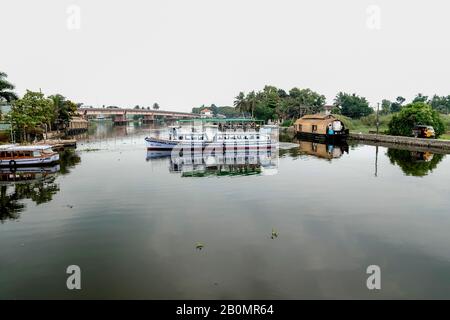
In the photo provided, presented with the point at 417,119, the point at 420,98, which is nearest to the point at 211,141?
the point at 417,119

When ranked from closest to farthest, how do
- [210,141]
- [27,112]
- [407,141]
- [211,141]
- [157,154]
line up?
[157,154]
[210,141]
[211,141]
[27,112]
[407,141]

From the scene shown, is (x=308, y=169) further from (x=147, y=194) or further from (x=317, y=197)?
(x=147, y=194)

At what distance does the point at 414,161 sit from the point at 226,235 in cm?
3941

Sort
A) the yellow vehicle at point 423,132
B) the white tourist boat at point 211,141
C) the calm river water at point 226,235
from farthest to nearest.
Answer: the yellow vehicle at point 423,132 → the white tourist boat at point 211,141 → the calm river water at point 226,235

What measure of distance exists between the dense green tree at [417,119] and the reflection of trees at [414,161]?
1518 centimetres

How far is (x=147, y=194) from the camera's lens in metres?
30.2

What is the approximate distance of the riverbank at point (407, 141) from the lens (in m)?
60.2

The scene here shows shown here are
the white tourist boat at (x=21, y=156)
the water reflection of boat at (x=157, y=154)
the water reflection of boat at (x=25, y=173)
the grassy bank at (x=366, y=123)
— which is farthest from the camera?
the grassy bank at (x=366, y=123)

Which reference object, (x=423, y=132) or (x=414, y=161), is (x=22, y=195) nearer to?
(x=414, y=161)

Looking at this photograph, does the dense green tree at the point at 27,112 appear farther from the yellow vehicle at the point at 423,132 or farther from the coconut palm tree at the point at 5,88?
the yellow vehicle at the point at 423,132

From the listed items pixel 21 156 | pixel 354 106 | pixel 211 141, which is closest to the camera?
pixel 21 156

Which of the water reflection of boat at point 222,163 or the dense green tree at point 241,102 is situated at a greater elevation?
the dense green tree at point 241,102

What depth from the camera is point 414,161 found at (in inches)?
1890

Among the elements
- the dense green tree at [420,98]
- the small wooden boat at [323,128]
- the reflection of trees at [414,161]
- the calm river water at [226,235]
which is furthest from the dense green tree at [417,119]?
the dense green tree at [420,98]
